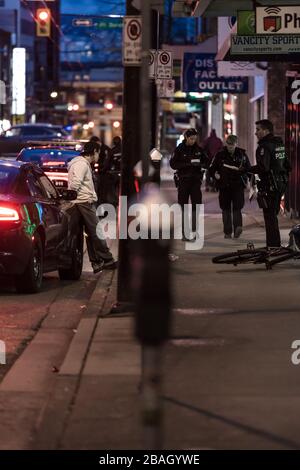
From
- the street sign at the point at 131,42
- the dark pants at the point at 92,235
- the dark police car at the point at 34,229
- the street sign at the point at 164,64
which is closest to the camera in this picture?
the street sign at the point at 131,42

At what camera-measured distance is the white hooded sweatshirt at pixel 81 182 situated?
14731 millimetres

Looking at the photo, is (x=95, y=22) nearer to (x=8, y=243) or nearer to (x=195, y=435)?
(x=8, y=243)

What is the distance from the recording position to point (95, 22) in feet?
120

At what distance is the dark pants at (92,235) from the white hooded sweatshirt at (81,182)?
0.34 ft

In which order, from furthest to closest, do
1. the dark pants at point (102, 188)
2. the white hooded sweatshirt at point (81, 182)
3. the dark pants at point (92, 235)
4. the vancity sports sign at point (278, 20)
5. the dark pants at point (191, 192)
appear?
1. the dark pants at point (102, 188)
2. the dark pants at point (191, 192)
3. the vancity sports sign at point (278, 20)
4. the dark pants at point (92, 235)
5. the white hooded sweatshirt at point (81, 182)

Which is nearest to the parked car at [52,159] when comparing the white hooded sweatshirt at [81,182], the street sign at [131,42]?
the white hooded sweatshirt at [81,182]

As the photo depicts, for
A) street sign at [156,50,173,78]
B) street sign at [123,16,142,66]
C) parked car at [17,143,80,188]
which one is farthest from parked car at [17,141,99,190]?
street sign at [123,16,142,66]

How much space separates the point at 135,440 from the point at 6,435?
85 cm

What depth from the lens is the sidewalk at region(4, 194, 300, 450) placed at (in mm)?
6930

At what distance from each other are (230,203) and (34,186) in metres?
5.73

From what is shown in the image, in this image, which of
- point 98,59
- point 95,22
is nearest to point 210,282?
point 95,22

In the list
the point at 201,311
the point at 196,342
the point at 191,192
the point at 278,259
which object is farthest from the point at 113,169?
the point at 196,342

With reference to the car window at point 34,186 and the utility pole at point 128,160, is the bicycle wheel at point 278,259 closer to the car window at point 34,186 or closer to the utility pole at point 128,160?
the car window at point 34,186

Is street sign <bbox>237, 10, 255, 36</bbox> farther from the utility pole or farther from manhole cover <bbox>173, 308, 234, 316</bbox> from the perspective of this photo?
manhole cover <bbox>173, 308, 234, 316</bbox>
